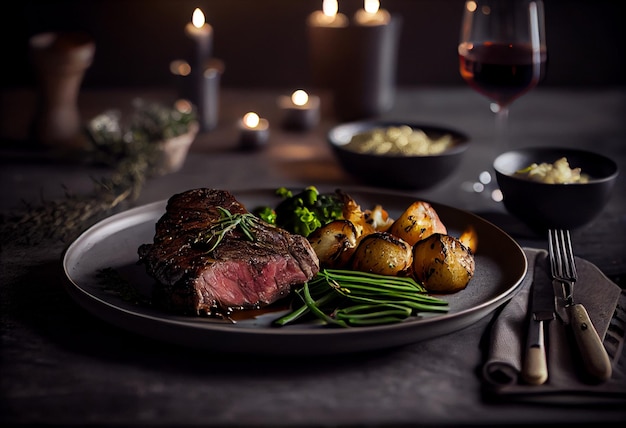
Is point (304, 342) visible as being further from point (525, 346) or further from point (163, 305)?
point (525, 346)

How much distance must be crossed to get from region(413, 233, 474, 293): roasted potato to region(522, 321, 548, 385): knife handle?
0.26 m

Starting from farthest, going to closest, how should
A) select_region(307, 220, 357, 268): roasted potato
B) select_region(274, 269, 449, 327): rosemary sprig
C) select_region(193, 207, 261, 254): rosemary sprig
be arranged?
select_region(307, 220, 357, 268): roasted potato, select_region(193, 207, 261, 254): rosemary sprig, select_region(274, 269, 449, 327): rosemary sprig

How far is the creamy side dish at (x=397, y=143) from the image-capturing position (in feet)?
8.75

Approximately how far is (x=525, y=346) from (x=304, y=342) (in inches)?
19.0

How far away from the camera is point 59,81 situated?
9.80 feet

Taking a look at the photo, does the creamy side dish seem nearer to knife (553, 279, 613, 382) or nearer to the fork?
the fork

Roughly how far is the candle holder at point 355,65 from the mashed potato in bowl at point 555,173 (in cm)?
133

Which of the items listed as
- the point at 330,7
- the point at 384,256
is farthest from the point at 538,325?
the point at 330,7

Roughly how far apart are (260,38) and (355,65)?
128 centimetres

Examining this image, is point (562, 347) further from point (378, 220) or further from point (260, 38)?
point (260, 38)

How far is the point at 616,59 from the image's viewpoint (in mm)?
4594

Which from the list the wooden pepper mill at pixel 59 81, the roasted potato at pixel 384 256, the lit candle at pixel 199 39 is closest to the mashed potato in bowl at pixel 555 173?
the roasted potato at pixel 384 256

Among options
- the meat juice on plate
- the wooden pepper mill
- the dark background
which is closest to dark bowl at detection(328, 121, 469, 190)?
the meat juice on plate

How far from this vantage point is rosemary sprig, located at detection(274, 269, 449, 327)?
1.53 m
